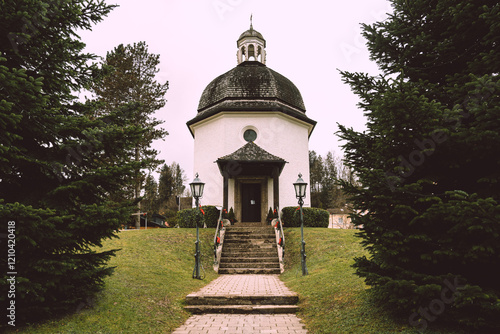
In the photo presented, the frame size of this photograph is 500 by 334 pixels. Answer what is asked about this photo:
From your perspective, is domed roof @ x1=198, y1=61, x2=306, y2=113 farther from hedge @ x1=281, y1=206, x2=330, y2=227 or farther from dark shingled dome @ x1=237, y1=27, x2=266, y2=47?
hedge @ x1=281, y1=206, x2=330, y2=227

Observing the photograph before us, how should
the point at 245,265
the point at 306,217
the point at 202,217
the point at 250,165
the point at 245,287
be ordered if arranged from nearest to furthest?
the point at 245,287
the point at 245,265
the point at 202,217
the point at 250,165
the point at 306,217

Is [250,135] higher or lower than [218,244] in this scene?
higher

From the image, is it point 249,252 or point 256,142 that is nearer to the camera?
point 249,252

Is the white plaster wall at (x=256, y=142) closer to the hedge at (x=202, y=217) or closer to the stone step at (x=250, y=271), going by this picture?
the hedge at (x=202, y=217)

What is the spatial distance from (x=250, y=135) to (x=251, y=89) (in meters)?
3.20

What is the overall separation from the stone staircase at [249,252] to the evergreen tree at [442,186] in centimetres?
697

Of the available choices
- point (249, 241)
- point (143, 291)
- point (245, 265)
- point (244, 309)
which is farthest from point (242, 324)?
point (249, 241)

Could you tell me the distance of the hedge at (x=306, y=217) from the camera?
16.4 m

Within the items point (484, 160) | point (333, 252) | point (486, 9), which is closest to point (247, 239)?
point (333, 252)

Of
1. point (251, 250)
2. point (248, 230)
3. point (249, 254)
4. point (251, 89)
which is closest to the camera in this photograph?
point (249, 254)

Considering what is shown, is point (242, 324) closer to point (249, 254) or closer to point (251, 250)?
point (249, 254)

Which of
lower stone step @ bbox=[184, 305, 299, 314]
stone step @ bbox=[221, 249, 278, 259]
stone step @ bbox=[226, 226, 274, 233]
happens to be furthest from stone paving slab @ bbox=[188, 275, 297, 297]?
stone step @ bbox=[226, 226, 274, 233]

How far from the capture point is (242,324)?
5484mm

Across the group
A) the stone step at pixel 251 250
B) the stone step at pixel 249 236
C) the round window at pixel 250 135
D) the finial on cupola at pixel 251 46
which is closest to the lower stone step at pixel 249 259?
the stone step at pixel 251 250
